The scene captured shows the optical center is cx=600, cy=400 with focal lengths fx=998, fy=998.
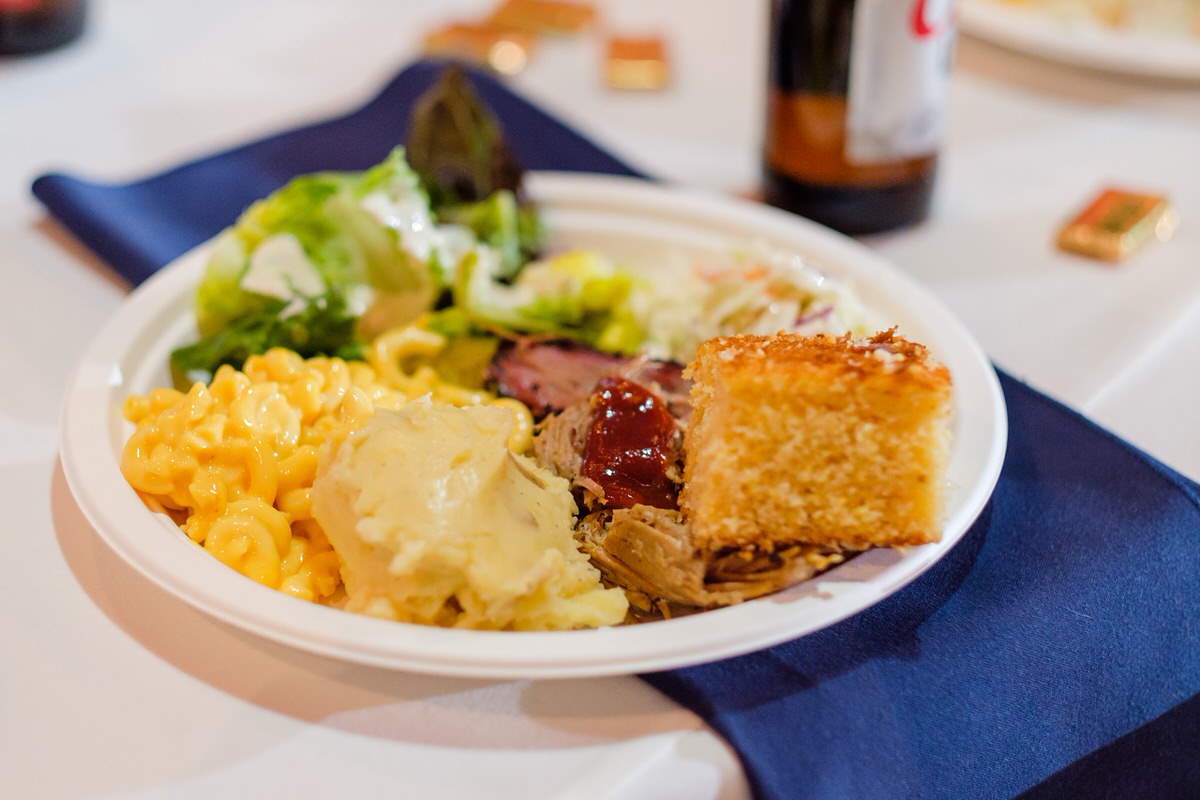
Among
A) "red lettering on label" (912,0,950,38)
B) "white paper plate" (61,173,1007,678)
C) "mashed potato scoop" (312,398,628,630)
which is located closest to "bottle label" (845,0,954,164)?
"red lettering on label" (912,0,950,38)

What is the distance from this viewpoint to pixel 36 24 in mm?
3037

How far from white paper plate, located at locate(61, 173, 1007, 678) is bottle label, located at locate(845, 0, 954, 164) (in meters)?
0.29

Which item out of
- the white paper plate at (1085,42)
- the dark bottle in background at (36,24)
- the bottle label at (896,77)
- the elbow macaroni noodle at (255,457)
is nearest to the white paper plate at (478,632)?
the elbow macaroni noodle at (255,457)

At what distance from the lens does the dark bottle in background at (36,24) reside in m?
2.98

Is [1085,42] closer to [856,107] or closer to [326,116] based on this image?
[856,107]

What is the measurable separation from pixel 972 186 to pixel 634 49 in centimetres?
Result: 119

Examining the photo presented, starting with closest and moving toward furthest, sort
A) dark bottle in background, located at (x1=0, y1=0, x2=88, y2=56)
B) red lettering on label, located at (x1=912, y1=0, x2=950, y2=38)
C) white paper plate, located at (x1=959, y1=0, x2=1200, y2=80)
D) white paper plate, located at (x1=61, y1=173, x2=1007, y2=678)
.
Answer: white paper plate, located at (x1=61, y1=173, x2=1007, y2=678) → red lettering on label, located at (x1=912, y1=0, x2=950, y2=38) → white paper plate, located at (x1=959, y1=0, x2=1200, y2=80) → dark bottle in background, located at (x1=0, y1=0, x2=88, y2=56)

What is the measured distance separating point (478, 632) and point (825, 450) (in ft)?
1.52

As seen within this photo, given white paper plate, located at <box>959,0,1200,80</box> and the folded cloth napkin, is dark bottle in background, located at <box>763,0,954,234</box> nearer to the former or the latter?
the folded cloth napkin

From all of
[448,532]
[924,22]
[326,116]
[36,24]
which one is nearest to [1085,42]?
[924,22]

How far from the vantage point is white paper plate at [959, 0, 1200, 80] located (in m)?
2.74

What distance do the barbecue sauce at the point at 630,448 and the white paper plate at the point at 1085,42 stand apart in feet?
6.75

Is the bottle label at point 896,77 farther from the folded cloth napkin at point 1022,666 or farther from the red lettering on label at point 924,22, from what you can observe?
the folded cloth napkin at point 1022,666

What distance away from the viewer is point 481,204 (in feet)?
6.97
